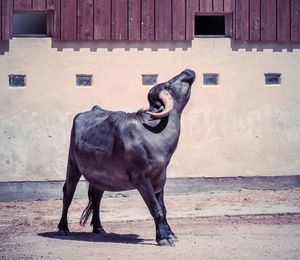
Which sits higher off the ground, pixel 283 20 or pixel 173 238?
pixel 283 20

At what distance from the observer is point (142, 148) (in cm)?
909

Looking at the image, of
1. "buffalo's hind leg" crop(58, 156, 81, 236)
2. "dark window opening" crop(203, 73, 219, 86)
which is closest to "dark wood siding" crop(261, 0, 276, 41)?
"dark window opening" crop(203, 73, 219, 86)

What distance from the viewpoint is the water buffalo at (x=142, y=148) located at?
9.09 meters

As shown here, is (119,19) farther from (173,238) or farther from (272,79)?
(173,238)

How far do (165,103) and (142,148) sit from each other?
2.21ft

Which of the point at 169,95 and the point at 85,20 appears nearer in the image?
the point at 169,95

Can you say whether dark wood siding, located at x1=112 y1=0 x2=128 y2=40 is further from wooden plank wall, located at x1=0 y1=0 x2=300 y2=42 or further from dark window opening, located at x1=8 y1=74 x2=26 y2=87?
dark window opening, located at x1=8 y1=74 x2=26 y2=87

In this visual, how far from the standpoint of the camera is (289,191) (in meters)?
14.9

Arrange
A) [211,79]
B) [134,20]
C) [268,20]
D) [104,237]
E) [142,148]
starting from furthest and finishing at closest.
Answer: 1. [268,20]
2. [211,79]
3. [134,20]
4. [104,237]
5. [142,148]

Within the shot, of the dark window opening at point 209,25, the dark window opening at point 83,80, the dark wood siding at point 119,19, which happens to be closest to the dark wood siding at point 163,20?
the dark wood siding at point 119,19

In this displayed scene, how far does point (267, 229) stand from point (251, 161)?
4674mm

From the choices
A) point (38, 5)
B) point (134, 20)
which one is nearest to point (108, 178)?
point (134, 20)

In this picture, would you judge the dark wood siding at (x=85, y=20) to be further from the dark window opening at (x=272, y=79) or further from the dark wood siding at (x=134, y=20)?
the dark window opening at (x=272, y=79)

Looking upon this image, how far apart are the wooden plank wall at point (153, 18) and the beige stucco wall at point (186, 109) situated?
0.81 ft
